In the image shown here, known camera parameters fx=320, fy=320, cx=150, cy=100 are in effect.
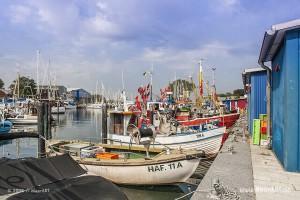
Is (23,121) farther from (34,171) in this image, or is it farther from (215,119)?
(34,171)

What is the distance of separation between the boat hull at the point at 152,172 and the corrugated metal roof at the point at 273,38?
4156 mm

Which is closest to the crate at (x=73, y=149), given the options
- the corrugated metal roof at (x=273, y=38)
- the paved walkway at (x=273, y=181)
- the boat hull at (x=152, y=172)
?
the boat hull at (x=152, y=172)

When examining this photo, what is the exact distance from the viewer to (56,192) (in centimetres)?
489

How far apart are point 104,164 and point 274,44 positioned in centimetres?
667

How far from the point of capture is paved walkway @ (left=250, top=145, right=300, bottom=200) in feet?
18.9

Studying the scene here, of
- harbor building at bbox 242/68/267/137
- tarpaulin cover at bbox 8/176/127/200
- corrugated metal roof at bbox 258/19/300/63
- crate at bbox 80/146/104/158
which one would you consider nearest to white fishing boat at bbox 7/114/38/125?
crate at bbox 80/146/104/158

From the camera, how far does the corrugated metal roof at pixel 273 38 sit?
23.6 ft

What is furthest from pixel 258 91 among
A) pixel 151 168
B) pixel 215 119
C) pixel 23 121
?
pixel 23 121

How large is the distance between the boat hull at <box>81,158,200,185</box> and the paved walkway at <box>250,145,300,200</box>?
2471 millimetres

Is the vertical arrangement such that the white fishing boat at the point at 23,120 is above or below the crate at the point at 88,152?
below

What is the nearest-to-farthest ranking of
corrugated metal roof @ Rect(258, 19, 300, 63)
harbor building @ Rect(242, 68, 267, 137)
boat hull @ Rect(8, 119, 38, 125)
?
1. corrugated metal roof @ Rect(258, 19, 300, 63)
2. harbor building @ Rect(242, 68, 267, 137)
3. boat hull @ Rect(8, 119, 38, 125)

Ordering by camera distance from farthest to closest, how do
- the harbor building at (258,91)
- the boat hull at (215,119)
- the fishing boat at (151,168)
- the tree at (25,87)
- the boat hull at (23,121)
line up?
the tree at (25,87), the boat hull at (23,121), the boat hull at (215,119), the harbor building at (258,91), the fishing boat at (151,168)

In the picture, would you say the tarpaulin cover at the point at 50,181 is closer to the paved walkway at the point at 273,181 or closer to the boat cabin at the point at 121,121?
the paved walkway at the point at 273,181

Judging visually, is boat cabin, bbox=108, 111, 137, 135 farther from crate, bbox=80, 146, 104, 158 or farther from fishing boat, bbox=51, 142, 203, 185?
fishing boat, bbox=51, 142, 203, 185
